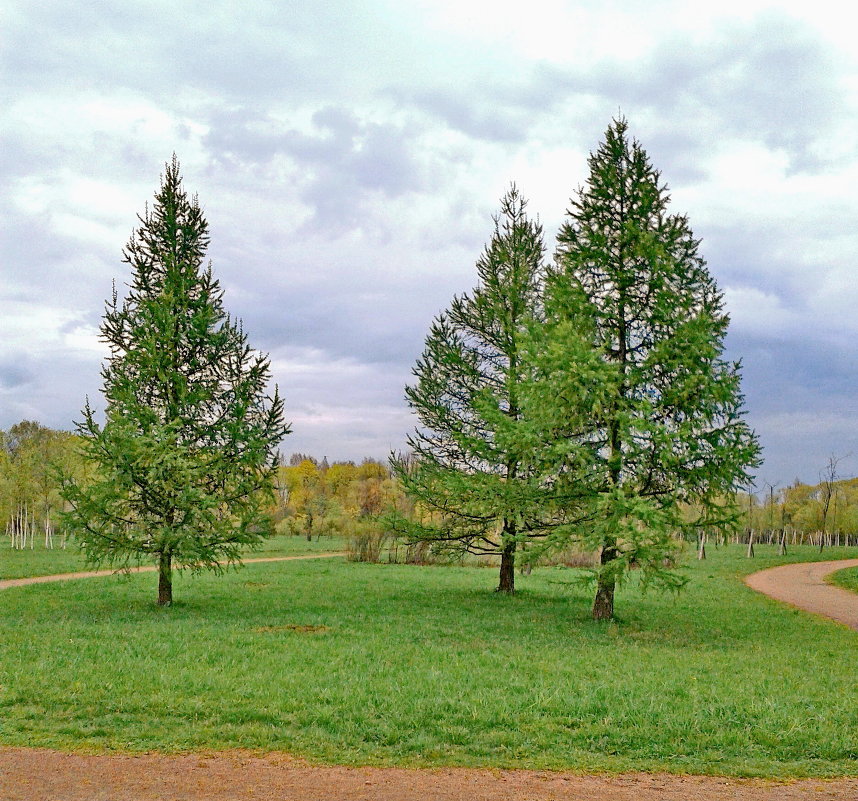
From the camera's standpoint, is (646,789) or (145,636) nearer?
(646,789)

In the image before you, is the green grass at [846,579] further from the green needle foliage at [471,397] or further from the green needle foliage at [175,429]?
the green needle foliage at [175,429]

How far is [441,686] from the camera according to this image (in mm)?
9531

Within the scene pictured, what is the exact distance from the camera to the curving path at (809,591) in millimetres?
21047

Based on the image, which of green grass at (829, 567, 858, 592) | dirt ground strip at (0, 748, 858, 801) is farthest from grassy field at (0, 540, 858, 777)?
green grass at (829, 567, 858, 592)

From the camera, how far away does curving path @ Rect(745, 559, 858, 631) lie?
21047mm

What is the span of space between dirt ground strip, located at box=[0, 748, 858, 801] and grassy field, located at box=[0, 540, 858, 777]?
0.93ft

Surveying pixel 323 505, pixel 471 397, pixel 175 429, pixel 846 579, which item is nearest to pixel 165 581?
pixel 175 429

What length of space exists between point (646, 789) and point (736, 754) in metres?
1.55

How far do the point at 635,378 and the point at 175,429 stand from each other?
37.0ft

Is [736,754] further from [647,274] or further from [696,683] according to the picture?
[647,274]

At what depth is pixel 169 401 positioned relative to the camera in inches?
719

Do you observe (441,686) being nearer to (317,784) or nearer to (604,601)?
(317,784)

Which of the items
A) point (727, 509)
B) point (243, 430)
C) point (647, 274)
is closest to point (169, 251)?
point (243, 430)

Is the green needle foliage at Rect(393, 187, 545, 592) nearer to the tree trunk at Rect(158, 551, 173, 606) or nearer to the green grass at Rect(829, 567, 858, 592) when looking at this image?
the tree trunk at Rect(158, 551, 173, 606)
